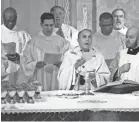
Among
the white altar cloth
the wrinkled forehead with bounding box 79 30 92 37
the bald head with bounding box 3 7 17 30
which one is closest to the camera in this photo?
the white altar cloth

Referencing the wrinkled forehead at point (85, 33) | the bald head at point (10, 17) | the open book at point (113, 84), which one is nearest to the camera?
the open book at point (113, 84)

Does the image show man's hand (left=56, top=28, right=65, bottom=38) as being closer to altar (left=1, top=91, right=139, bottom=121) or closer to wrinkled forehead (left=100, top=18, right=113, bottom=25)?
wrinkled forehead (left=100, top=18, right=113, bottom=25)

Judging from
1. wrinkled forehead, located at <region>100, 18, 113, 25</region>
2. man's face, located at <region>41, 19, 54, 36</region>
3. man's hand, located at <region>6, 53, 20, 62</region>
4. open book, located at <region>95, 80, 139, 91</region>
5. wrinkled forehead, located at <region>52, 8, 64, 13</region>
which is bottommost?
open book, located at <region>95, 80, 139, 91</region>

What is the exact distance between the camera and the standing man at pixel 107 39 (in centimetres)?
362

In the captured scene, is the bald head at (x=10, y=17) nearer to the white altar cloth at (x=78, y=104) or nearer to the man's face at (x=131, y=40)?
the white altar cloth at (x=78, y=104)

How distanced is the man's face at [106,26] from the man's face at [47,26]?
0.57 m

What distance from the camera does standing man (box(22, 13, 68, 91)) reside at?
356 cm

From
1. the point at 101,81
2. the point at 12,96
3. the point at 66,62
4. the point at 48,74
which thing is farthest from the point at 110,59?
the point at 12,96

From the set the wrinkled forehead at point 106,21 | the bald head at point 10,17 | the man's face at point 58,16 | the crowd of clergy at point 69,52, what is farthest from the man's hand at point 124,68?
the bald head at point 10,17

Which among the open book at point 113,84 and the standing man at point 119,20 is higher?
the standing man at point 119,20

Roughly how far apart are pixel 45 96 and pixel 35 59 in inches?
23.0

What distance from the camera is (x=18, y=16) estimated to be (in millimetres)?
3506

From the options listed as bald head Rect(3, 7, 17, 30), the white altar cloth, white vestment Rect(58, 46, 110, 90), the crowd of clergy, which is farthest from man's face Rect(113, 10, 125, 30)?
bald head Rect(3, 7, 17, 30)

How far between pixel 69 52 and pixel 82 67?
23 centimetres
